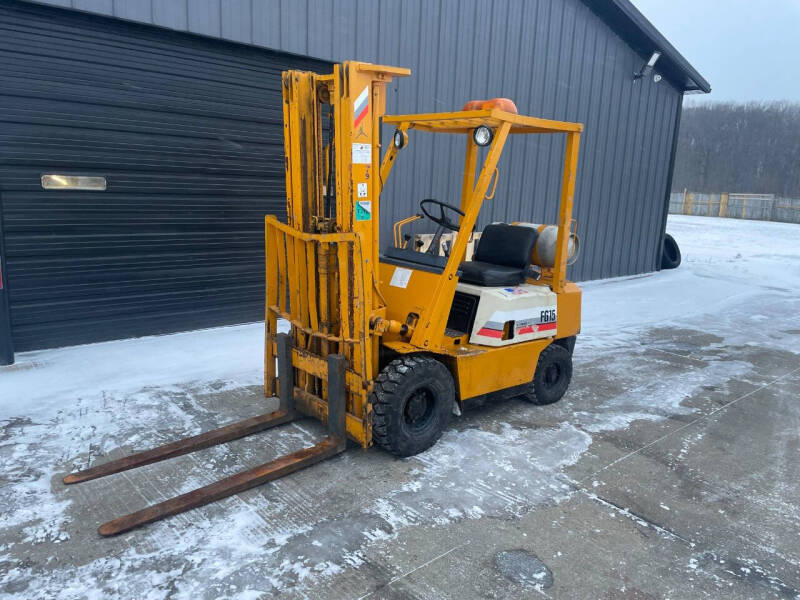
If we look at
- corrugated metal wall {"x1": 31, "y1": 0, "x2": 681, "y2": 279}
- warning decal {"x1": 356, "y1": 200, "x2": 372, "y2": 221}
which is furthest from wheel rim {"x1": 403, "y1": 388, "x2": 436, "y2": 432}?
corrugated metal wall {"x1": 31, "y1": 0, "x2": 681, "y2": 279}

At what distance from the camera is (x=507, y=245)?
5.48m

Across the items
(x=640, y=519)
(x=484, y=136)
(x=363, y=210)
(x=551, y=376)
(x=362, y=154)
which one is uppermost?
(x=484, y=136)

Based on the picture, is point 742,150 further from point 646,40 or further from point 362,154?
point 362,154

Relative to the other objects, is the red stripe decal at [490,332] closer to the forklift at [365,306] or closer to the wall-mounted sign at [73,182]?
the forklift at [365,306]

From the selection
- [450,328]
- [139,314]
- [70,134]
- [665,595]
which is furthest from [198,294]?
[665,595]

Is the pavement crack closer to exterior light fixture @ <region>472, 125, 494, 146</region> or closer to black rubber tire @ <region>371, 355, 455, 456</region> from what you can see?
black rubber tire @ <region>371, 355, 455, 456</region>

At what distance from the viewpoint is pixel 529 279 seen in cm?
565

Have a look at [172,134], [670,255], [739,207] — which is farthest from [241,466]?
[739,207]

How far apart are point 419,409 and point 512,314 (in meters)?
1.16

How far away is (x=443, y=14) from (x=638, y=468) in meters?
7.53

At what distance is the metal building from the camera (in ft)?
20.1

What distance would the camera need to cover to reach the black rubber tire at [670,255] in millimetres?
15469

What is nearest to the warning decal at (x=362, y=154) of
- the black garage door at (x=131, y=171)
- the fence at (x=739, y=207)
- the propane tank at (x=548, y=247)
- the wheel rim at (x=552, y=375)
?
the propane tank at (x=548, y=247)

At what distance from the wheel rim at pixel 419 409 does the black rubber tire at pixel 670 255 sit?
12.8m
